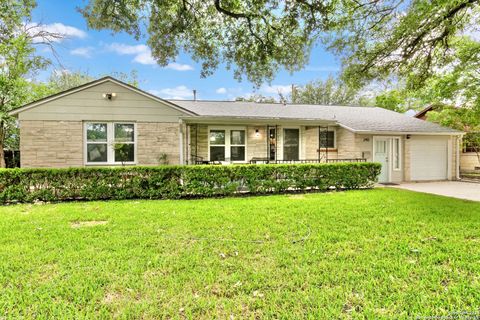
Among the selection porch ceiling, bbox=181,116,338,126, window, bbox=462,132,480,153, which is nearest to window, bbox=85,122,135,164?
porch ceiling, bbox=181,116,338,126

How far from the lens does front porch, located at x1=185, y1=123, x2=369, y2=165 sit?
1248cm

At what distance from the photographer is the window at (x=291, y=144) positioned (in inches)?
533

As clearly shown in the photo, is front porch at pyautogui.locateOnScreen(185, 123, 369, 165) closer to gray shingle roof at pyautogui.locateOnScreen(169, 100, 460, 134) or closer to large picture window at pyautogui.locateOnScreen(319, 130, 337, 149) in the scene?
large picture window at pyautogui.locateOnScreen(319, 130, 337, 149)

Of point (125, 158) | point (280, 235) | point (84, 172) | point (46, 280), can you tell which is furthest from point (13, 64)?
point (280, 235)

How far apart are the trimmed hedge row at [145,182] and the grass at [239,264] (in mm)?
1786

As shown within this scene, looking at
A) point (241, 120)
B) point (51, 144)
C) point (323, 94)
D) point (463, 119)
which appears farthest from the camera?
point (323, 94)

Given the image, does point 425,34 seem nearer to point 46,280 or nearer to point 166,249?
point 166,249

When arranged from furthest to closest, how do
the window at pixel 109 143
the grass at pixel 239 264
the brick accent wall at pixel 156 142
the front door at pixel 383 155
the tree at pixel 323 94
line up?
the tree at pixel 323 94
the front door at pixel 383 155
the brick accent wall at pixel 156 142
the window at pixel 109 143
the grass at pixel 239 264

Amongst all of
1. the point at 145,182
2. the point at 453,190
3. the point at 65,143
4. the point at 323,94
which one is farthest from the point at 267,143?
the point at 323,94

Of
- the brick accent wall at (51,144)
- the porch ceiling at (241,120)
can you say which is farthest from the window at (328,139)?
the brick accent wall at (51,144)

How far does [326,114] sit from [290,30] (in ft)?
23.2

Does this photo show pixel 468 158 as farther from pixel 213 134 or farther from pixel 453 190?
pixel 213 134

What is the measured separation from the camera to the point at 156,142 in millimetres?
10438

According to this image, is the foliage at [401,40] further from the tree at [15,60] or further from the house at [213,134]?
the tree at [15,60]
